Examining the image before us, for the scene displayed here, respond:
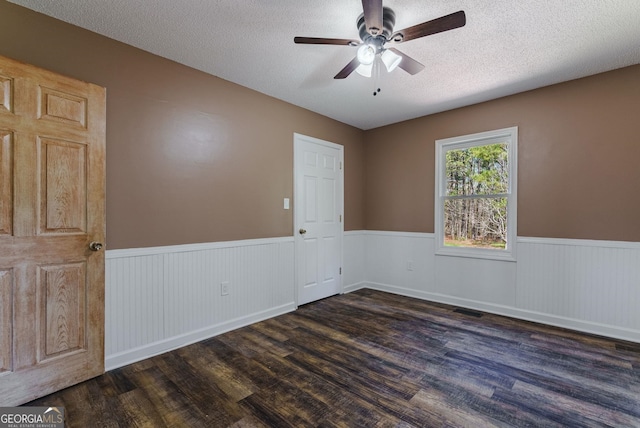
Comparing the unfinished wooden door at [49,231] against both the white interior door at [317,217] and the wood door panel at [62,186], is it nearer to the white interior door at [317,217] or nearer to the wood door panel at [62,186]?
the wood door panel at [62,186]

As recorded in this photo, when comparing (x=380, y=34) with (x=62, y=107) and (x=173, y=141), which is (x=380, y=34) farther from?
(x=62, y=107)

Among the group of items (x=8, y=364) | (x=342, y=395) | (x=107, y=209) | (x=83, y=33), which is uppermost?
(x=83, y=33)

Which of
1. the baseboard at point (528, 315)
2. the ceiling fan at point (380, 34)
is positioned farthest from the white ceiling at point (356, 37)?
the baseboard at point (528, 315)

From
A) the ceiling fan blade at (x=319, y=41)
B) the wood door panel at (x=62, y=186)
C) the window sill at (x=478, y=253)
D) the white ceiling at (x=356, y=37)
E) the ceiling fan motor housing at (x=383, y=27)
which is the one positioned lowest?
the window sill at (x=478, y=253)

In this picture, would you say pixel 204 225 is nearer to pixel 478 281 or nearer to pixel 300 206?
pixel 300 206

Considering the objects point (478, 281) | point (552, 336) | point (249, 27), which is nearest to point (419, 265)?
point (478, 281)

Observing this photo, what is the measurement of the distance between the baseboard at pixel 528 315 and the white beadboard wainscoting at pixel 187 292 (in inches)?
70.5

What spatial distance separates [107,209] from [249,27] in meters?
1.76

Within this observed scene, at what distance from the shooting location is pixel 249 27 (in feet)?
7.23

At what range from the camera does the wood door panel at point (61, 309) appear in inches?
76.1

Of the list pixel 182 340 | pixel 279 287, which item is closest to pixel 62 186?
pixel 182 340

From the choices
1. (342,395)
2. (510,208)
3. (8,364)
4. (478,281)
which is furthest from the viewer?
(478,281)

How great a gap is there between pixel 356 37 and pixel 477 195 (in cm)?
249

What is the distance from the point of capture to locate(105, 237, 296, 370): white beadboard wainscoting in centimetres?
234
